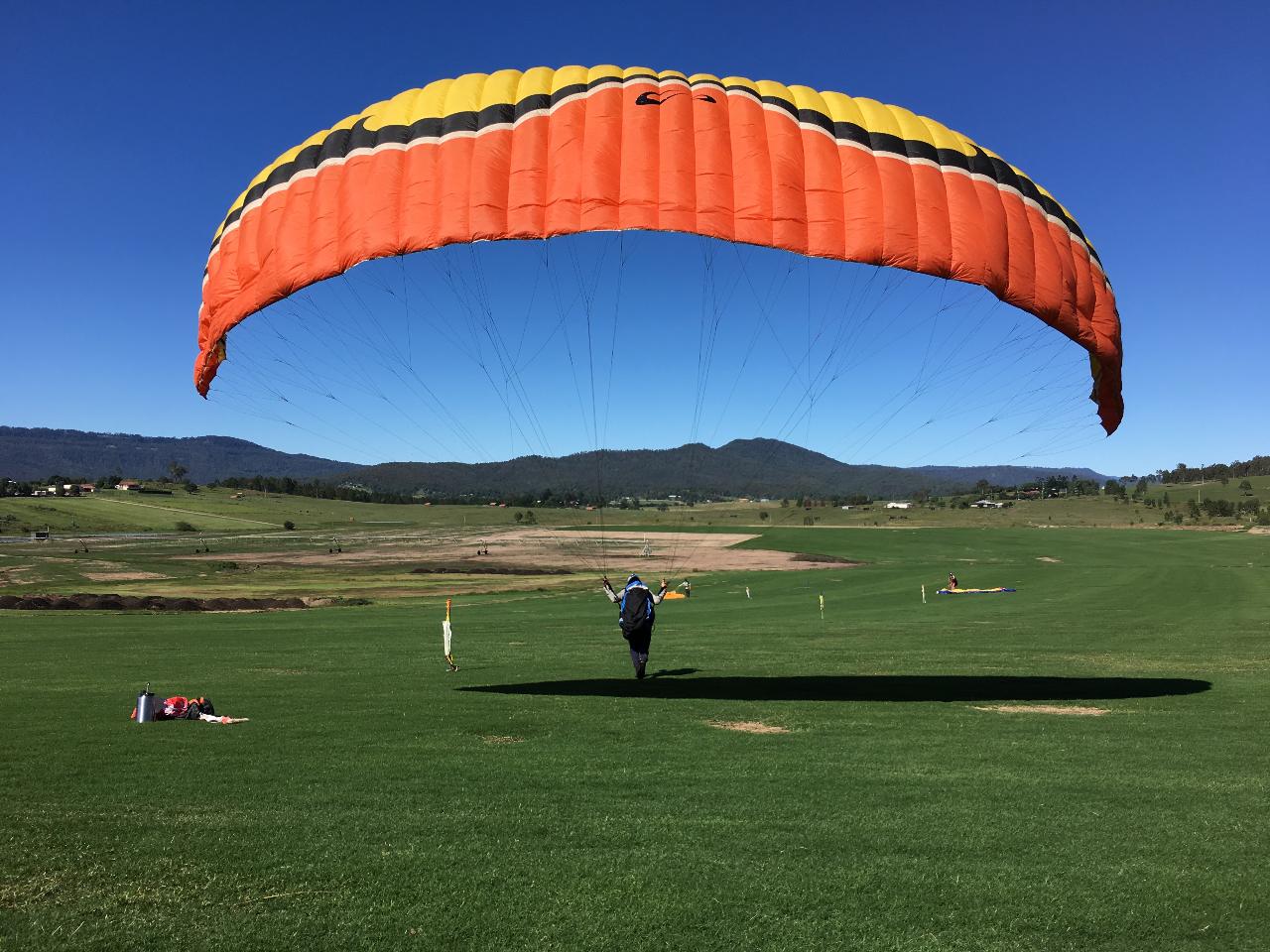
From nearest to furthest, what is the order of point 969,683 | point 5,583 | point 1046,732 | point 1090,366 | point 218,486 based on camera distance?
point 1046,732 → point 1090,366 → point 969,683 → point 5,583 → point 218,486

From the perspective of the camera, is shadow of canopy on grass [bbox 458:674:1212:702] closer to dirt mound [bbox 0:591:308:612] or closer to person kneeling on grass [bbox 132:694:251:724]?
person kneeling on grass [bbox 132:694:251:724]

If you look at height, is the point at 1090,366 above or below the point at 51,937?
above

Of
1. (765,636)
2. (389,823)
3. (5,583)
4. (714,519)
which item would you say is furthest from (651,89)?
(714,519)

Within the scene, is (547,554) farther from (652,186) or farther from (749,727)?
(652,186)

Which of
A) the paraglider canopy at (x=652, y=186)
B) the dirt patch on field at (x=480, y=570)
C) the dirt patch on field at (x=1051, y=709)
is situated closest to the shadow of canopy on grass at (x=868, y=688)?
the dirt patch on field at (x=1051, y=709)

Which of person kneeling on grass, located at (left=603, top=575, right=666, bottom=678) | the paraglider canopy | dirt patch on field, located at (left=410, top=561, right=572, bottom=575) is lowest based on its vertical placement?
dirt patch on field, located at (left=410, top=561, right=572, bottom=575)

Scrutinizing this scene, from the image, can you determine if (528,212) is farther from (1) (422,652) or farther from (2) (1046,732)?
(1) (422,652)

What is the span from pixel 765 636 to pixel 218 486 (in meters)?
186

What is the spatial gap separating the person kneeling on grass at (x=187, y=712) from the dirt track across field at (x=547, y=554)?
4838cm

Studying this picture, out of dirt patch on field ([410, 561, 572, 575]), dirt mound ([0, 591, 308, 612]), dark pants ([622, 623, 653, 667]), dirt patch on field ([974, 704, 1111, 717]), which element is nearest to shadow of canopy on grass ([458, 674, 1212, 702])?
dark pants ([622, 623, 653, 667])

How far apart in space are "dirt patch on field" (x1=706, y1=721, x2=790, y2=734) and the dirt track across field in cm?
4785

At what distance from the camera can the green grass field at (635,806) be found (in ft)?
18.2

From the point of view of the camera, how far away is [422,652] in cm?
2130

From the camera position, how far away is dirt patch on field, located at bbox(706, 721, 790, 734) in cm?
1158
